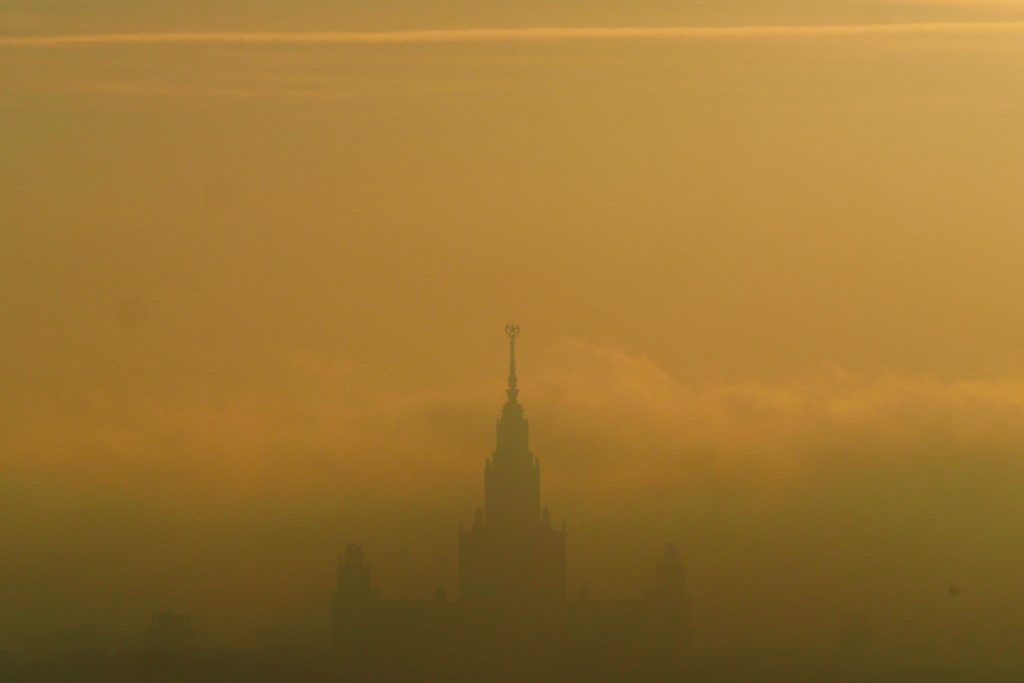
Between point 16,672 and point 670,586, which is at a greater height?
point 670,586

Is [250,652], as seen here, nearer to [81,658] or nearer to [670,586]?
[81,658]

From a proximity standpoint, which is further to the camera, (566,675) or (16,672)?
(566,675)

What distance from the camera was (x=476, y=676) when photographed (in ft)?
602

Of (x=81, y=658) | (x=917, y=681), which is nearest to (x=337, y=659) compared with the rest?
(x=81, y=658)

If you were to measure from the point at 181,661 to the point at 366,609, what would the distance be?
30.9 meters

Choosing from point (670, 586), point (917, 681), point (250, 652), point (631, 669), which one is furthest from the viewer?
point (670, 586)

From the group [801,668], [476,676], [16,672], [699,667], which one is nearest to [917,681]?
[801,668]

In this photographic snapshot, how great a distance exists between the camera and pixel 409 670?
608ft

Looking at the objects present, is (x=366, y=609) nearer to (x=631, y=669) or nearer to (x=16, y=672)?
(x=631, y=669)

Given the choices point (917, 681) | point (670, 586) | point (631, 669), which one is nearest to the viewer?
point (917, 681)

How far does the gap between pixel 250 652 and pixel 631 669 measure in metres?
23.3

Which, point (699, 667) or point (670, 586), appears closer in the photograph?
point (699, 667)

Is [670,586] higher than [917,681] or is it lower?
A: higher

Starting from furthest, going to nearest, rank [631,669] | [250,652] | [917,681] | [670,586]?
[670,586], [631,669], [250,652], [917,681]
